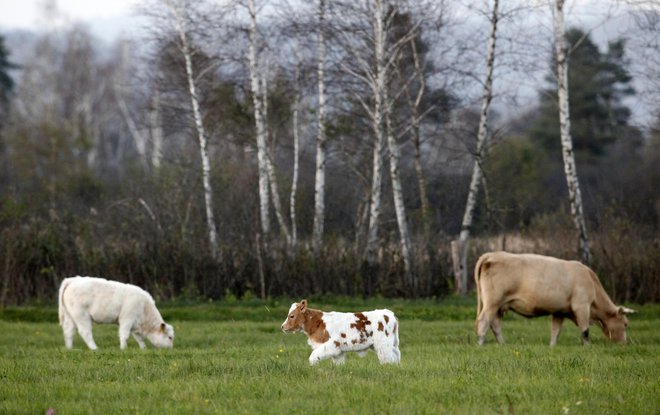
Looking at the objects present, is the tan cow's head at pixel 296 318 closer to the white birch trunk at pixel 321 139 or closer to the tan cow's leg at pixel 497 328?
the tan cow's leg at pixel 497 328

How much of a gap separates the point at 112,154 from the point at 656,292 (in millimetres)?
67807

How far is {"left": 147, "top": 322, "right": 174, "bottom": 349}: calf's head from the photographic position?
61.2 ft

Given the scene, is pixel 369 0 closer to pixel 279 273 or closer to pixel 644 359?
pixel 279 273

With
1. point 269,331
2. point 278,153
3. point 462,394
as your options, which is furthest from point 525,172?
point 462,394

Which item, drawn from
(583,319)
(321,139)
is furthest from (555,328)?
(321,139)

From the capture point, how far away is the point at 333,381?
11.1m

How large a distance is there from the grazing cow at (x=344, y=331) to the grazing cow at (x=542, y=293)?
552 cm

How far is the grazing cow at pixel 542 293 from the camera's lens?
60.7 ft

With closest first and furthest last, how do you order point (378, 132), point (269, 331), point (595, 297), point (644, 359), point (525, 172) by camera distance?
point (644, 359)
point (595, 297)
point (269, 331)
point (378, 132)
point (525, 172)

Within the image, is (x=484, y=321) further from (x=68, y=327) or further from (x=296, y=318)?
(x=68, y=327)

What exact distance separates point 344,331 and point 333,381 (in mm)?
1761

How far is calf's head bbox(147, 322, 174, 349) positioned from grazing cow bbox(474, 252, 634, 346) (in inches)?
209

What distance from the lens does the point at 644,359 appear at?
14.0 metres

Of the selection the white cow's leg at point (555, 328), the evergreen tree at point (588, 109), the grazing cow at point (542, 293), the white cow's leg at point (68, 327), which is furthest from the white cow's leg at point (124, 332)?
the evergreen tree at point (588, 109)
